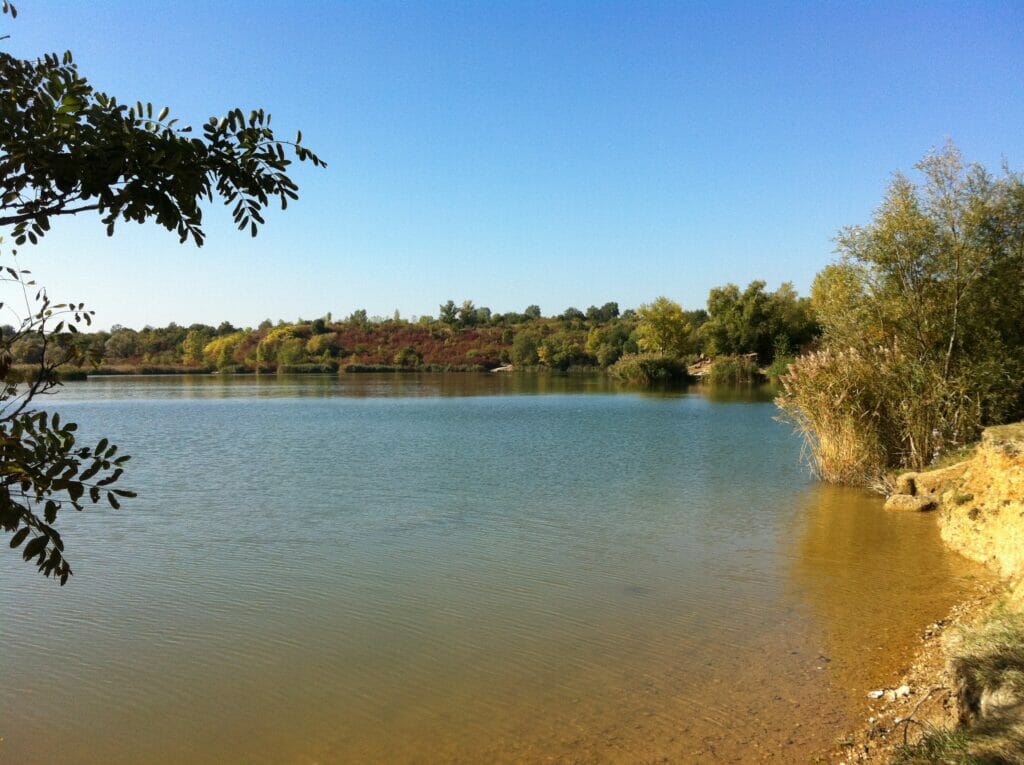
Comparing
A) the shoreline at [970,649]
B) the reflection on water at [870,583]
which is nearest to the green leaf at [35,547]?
the shoreline at [970,649]

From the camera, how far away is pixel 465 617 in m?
7.91

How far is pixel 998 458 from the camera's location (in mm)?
9609

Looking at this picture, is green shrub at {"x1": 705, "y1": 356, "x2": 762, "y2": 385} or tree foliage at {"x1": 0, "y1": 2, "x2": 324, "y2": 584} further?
green shrub at {"x1": 705, "y1": 356, "x2": 762, "y2": 385}

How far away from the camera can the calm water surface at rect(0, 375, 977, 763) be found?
5520mm

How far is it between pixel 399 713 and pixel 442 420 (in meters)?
24.1

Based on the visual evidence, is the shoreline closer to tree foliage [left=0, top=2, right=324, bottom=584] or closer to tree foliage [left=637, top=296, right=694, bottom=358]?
Result: tree foliage [left=0, top=2, right=324, bottom=584]

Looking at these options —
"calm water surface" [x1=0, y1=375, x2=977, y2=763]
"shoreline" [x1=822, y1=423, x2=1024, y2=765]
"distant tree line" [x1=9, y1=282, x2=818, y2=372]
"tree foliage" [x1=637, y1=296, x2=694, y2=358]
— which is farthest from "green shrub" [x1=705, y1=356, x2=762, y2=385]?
"shoreline" [x1=822, y1=423, x2=1024, y2=765]

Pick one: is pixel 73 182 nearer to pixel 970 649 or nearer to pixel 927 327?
pixel 970 649

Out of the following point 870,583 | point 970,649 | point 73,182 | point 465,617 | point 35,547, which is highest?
point 73,182

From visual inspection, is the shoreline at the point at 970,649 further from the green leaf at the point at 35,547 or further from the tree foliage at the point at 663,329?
the tree foliage at the point at 663,329

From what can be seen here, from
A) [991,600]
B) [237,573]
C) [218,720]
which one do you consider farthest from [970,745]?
[237,573]

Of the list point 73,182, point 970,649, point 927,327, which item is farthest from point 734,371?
point 73,182

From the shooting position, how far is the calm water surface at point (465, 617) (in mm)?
5520

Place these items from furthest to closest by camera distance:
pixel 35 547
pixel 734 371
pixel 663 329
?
pixel 663 329 → pixel 734 371 → pixel 35 547
